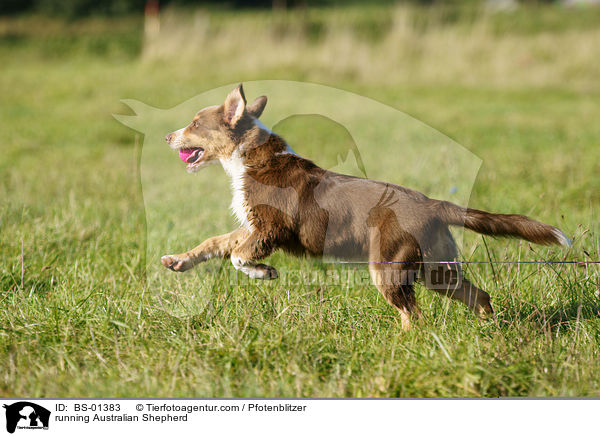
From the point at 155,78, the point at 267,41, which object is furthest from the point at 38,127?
the point at 267,41

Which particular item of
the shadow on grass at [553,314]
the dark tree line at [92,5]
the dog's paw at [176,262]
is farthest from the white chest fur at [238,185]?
the dark tree line at [92,5]

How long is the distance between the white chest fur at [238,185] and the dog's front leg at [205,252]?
58 mm

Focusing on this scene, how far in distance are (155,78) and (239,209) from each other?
435 cm

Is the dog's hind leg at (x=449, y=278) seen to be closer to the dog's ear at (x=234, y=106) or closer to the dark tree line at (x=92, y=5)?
the dog's ear at (x=234, y=106)

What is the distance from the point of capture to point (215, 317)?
2.93m

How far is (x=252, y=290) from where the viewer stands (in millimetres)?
3193

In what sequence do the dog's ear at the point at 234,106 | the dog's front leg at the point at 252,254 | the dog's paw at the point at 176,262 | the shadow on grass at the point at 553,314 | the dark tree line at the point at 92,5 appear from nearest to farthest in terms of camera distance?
the dog's ear at the point at 234,106 < the dog's front leg at the point at 252,254 < the dog's paw at the point at 176,262 < the shadow on grass at the point at 553,314 < the dark tree line at the point at 92,5

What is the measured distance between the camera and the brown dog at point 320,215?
259 cm

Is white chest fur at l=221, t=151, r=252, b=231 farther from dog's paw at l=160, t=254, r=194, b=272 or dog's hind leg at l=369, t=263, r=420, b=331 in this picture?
dog's hind leg at l=369, t=263, r=420, b=331

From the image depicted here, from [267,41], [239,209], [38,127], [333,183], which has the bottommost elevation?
[38,127]
